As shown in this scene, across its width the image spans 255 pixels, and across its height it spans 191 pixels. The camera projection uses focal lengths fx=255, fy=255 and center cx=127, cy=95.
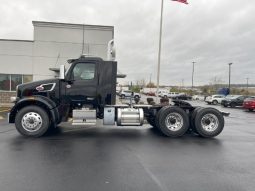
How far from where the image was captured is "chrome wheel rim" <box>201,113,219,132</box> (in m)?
9.39

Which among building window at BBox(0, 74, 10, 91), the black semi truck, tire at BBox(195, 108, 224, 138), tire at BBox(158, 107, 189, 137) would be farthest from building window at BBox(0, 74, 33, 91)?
tire at BBox(195, 108, 224, 138)

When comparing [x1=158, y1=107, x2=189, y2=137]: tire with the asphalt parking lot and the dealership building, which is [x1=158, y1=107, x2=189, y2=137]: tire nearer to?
the asphalt parking lot

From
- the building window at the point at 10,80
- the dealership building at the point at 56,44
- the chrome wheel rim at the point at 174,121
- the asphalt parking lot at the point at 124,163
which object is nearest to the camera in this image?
the asphalt parking lot at the point at 124,163

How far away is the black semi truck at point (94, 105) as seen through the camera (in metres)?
8.97

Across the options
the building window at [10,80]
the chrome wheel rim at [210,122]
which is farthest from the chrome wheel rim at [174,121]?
the building window at [10,80]

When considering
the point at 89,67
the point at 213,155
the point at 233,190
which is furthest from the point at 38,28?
the point at 233,190

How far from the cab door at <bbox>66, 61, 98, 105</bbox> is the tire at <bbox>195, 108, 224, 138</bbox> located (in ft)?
12.8

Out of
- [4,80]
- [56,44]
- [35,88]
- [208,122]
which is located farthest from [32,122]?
[4,80]

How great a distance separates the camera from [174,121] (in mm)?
9320

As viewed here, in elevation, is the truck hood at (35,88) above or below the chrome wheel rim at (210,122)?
above

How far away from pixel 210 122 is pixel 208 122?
0.09m

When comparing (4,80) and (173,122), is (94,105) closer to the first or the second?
(173,122)

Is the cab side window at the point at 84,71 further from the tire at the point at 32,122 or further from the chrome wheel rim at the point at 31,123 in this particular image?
the chrome wheel rim at the point at 31,123

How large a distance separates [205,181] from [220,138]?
16.3 ft
